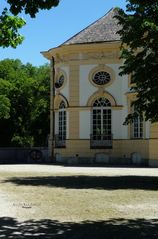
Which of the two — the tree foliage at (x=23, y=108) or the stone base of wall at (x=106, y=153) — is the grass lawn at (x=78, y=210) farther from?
the tree foliage at (x=23, y=108)

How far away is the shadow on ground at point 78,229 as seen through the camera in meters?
9.80

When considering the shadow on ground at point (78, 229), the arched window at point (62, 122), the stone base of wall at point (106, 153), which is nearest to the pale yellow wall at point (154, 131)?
the stone base of wall at point (106, 153)

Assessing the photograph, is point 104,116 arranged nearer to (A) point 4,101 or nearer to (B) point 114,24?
(B) point 114,24

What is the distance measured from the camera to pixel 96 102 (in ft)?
129

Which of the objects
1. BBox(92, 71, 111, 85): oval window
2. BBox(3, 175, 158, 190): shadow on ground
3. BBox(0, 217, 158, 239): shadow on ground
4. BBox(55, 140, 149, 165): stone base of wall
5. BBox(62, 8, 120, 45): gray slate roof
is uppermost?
BBox(62, 8, 120, 45): gray slate roof

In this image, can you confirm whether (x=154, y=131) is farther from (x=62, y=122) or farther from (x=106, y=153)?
(x=62, y=122)

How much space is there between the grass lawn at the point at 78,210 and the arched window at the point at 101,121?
1841cm

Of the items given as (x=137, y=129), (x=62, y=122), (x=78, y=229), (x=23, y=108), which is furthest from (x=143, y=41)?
(x=23, y=108)

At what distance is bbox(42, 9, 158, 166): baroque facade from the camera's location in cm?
3834

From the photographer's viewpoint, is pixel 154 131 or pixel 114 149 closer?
pixel 154 131

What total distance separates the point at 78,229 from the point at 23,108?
151 feet

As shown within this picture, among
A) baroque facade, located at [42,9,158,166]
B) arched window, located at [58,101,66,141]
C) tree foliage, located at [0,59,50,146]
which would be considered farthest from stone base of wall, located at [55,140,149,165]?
tree foliage, located at [0,59,50,146]

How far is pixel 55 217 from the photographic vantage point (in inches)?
469

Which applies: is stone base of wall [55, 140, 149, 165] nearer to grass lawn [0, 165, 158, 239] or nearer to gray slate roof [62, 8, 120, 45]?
gray slate roof [62, 8, 120, 45]
